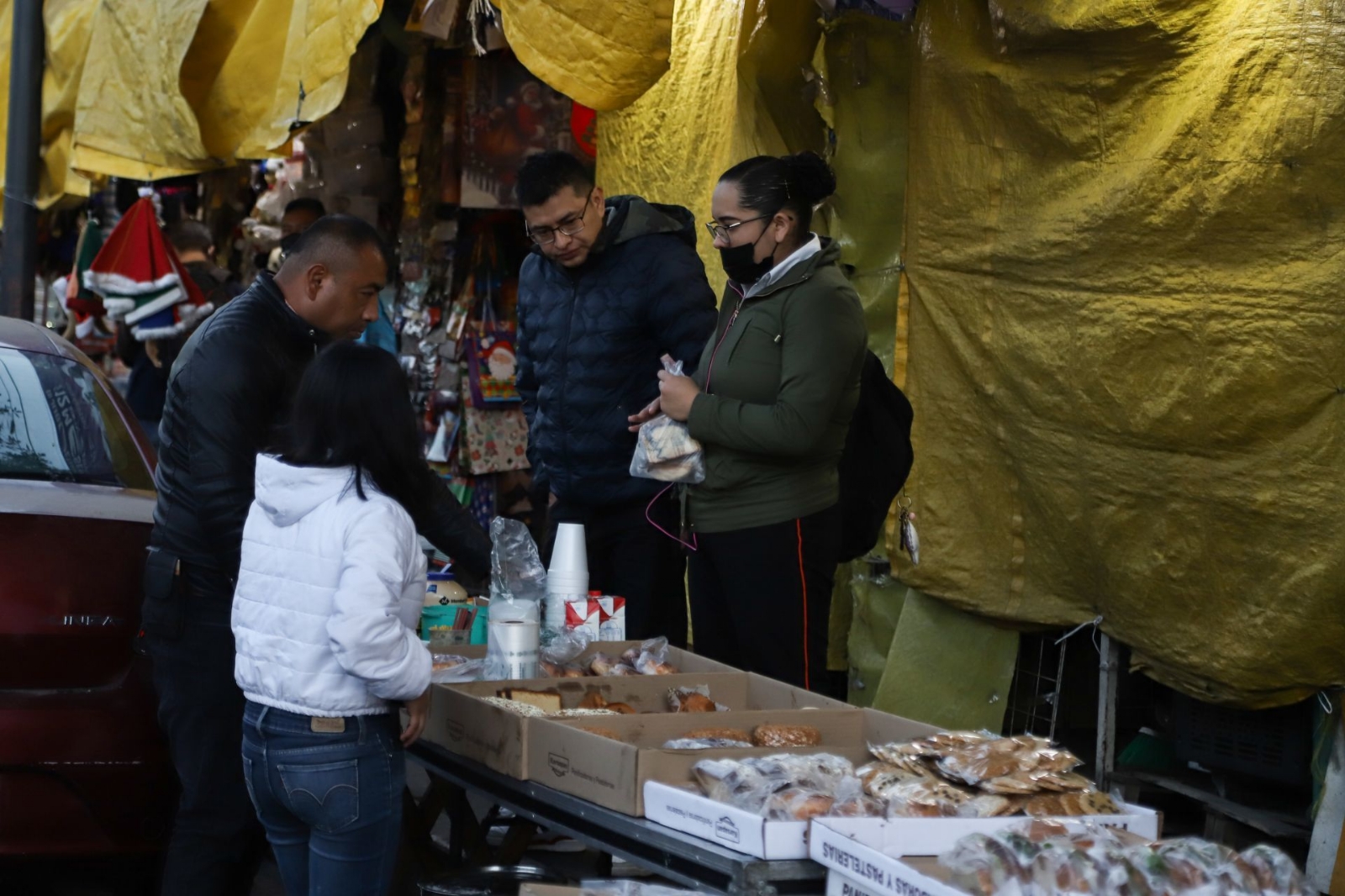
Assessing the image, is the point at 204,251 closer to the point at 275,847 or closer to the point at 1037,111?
the point at 1037,111

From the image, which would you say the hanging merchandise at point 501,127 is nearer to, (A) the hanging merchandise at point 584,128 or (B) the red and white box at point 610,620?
(A) the hanging merchandise at point 584,128

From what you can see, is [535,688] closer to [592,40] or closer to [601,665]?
[601,665]

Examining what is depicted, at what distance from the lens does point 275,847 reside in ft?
10.2

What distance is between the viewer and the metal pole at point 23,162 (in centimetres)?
731

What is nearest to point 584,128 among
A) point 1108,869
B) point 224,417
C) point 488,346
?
point 488,346

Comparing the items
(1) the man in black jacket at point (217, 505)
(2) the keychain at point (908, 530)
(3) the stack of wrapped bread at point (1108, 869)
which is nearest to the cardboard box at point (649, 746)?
(3) the stack of wrapped bread at point (1108, 869)

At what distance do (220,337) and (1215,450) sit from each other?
108 inches

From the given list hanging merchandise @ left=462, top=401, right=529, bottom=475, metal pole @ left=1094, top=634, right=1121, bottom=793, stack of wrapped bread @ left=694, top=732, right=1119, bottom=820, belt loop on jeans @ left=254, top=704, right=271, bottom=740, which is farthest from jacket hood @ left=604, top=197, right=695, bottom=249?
hanging merchandise @ left=462, top=401, right=529, bottom=475

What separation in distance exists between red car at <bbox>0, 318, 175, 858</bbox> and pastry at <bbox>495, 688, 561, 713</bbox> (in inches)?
48.7

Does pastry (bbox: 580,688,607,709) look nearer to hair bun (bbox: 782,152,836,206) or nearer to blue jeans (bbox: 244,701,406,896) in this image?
blue jeans (bbox: 244,701,406,896)

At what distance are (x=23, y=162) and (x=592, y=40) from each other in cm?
361

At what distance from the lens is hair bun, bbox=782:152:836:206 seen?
4082 millimetres

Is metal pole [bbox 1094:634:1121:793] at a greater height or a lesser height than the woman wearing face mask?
lesser

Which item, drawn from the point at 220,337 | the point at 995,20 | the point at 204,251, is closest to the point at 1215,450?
the point at 995,20
